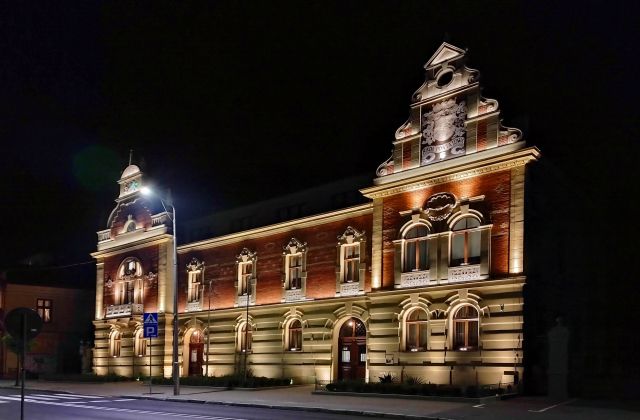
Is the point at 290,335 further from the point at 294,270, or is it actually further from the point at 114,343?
the point at 114,343

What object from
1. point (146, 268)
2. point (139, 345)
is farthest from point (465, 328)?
point (139, 345)

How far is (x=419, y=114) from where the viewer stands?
33.2m

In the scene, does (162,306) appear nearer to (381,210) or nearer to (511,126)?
(381,210)

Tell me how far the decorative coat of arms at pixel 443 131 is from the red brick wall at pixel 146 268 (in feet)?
76.3

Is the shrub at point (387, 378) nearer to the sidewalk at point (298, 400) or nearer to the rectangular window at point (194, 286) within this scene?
the sidewalk at point (298, 400)

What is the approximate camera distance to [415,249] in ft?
108

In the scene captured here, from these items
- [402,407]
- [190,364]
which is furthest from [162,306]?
[402,407]

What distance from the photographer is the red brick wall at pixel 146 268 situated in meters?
48.3

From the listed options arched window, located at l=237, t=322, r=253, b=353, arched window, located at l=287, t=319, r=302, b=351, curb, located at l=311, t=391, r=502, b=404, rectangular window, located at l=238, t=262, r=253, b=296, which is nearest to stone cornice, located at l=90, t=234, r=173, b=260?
→ rectangular window, located at l=238, t=262, r=253, b=296

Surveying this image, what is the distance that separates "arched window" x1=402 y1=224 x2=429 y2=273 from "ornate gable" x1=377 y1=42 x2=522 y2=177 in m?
3.00

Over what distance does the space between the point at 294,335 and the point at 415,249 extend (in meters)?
10.4

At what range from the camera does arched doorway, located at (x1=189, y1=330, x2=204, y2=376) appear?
45250mm

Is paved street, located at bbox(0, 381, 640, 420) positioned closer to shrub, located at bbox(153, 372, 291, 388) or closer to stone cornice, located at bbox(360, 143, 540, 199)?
shrub, located at bbox(153, 372, 291, 388)

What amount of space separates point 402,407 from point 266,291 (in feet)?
59.5
